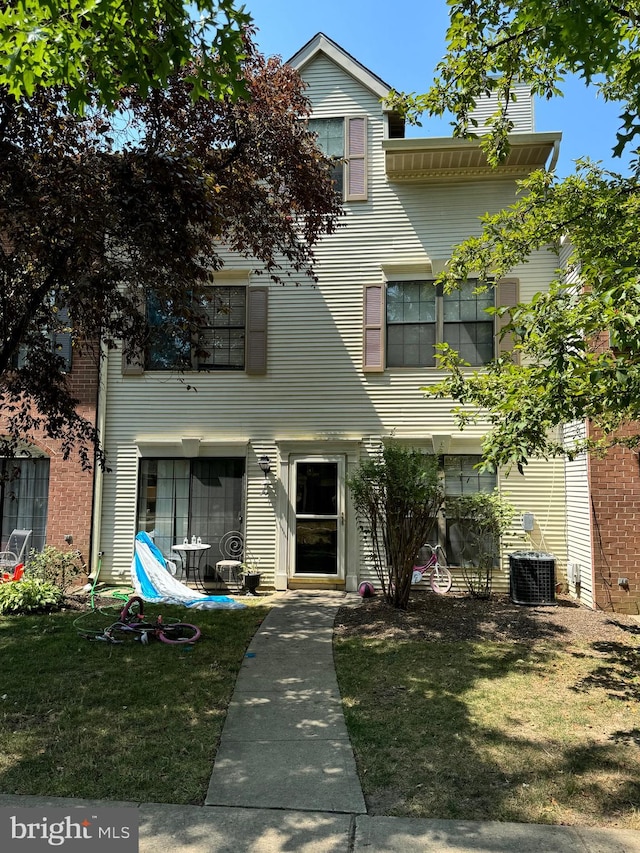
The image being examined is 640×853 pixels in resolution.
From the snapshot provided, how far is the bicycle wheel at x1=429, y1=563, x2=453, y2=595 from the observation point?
373 inches

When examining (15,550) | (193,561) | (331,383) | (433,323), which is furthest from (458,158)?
(15,550)

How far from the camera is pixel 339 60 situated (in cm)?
1068

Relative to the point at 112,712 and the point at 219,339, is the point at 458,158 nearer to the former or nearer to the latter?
the point at 219,339

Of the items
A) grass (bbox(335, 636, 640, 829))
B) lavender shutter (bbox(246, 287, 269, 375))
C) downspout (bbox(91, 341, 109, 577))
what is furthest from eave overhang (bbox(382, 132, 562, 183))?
grass (bbox(335, 636, 640, 829))

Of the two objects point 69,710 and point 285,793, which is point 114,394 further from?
point 285,793

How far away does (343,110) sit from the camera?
10711mm

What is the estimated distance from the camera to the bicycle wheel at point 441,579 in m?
9.48

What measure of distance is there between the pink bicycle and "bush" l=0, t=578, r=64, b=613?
5513 millimetres

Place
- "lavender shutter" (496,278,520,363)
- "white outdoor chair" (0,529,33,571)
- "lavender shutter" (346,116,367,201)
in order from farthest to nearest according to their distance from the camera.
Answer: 1. "lavender shutter" (346,116,367,201)
2. "white outdoor chair" (0,529,33,571)
3. "lavender shutter" (496,278,520,363)

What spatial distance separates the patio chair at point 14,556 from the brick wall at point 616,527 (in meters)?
9.31

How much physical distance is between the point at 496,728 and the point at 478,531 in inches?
202

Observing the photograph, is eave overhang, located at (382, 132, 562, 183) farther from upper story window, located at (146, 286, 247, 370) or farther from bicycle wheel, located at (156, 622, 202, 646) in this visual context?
bicycle wheel, located at (156, 622, 202, 646)

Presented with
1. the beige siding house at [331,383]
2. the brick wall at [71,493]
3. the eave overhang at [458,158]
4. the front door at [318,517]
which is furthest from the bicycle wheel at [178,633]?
the eave overhang at [458,158]

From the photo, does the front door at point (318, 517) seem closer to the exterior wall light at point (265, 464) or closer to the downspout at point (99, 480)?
the exterior wall light at point (265, 464)
